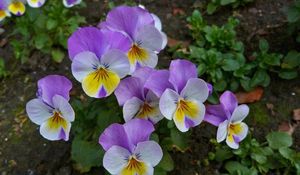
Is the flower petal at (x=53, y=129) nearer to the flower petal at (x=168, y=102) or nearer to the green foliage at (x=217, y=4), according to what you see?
the flower petal at (x=168, y=102)

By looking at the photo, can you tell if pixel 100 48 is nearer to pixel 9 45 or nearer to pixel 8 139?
pixel 8 139

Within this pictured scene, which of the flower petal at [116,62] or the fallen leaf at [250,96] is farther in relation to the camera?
the fallen leaf at [250,96]

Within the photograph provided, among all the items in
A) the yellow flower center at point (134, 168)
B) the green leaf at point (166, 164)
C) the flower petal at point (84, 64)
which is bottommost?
the green leaf at point (166, 164)

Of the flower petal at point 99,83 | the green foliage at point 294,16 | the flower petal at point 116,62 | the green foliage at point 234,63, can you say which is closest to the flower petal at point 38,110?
the flower petal at point 99,83

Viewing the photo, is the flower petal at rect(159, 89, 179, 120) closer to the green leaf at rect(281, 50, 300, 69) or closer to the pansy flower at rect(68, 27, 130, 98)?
the pansy flower at rect(68, 27, 130, 98)

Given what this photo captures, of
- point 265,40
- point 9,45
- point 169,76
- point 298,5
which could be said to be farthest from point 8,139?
point 298,5

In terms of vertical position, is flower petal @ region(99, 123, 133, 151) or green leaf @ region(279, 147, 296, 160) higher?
flower petal @ region(99, 123, 133, 151)

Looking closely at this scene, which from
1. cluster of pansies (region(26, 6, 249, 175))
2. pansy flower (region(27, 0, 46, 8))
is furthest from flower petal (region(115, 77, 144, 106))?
pansy flower (region(27, 0, 46, 8))
